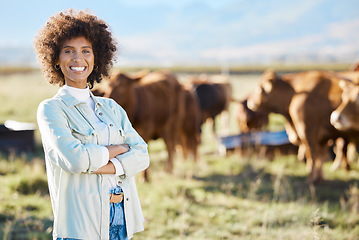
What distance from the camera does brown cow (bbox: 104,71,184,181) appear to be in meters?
6.51

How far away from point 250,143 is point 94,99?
297 inches

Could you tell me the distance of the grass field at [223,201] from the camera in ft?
14.9

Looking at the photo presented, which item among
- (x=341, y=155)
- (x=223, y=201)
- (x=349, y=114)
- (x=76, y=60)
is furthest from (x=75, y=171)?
(x=341, y=155)

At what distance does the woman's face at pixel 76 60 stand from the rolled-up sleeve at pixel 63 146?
21cm

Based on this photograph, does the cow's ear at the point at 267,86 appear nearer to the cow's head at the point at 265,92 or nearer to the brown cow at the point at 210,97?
the cow's head at the point at 265,92

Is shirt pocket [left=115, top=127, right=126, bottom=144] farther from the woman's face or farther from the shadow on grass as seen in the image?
the shadow on grass

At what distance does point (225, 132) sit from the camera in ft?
43.1

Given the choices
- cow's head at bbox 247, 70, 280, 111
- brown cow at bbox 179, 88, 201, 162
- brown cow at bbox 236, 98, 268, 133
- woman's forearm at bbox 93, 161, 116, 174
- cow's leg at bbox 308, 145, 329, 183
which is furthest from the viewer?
brown cow at bbox 236, 98, 268, 133

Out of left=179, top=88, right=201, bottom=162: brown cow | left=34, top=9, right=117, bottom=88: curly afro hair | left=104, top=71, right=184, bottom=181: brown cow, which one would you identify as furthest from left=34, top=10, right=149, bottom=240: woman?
left=179, top=88, right=201, bottom=162: brown cow

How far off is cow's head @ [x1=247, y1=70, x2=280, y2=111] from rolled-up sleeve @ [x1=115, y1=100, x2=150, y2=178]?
5631 millimetres

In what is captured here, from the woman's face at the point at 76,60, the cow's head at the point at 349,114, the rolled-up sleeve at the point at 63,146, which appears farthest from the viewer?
the cow's head at the point at 349,114

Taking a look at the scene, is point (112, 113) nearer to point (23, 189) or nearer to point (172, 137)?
point (23, 189)

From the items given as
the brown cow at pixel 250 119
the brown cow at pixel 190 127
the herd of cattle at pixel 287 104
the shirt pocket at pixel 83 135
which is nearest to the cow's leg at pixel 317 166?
the herd of cattle at pixel 287 104

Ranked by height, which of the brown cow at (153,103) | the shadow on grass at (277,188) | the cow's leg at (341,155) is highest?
the brown cow at (153,103)
